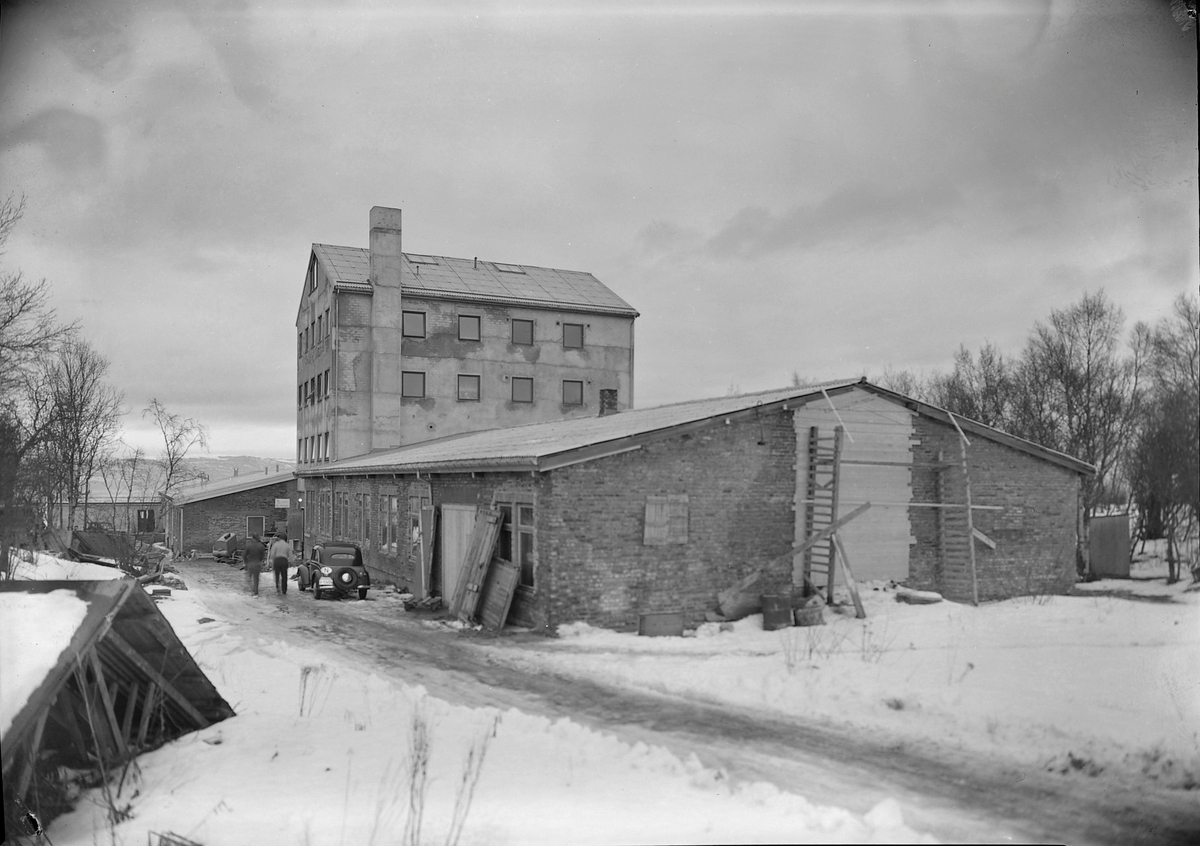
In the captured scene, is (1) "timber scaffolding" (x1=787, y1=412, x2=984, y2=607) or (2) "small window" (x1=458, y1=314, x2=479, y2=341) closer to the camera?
(1) "timber scaffolding" (x1=787, y1=412, x2=984, y2=607)

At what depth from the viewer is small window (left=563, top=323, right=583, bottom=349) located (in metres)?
36.7

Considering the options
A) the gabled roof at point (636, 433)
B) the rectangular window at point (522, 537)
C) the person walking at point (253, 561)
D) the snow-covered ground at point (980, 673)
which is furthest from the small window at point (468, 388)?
the snow-covered ground at point (980, 673)

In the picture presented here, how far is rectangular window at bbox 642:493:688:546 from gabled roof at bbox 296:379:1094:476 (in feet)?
3.59

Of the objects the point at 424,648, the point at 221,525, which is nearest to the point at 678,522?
the point at 424,648

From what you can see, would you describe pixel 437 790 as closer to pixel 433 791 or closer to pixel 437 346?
pixel 433 791

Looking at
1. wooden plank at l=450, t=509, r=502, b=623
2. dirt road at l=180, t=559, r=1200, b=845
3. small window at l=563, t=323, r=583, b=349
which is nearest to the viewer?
dirt road at l=180, t=559, r=1200, b=845

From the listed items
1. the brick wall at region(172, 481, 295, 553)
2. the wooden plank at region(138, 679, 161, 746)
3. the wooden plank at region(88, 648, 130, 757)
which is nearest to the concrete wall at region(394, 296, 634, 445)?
the brick wall at region(172, 481, 295, 553)

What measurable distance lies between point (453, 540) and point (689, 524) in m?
5.77

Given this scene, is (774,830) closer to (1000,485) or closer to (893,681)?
(893,681)

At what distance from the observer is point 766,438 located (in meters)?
→ 15.8

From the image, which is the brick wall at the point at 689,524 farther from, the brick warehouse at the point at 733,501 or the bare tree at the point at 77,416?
the bare tree at the point at 77,416

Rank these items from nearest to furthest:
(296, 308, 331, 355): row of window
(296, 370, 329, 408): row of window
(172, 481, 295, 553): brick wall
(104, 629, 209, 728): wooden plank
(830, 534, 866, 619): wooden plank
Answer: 1. (104, 629, 209, 728): wooden plank
2. (830, 534, 866, 619): wooden plank
3. (296, 308, 331, 355): row of window
4. (296, 370, 329, 408): row of window
5. (172, 481, 295, 553): brick wall

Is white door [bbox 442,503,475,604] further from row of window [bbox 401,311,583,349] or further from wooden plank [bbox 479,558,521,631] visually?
row of window [bbox 401,311,583,349]

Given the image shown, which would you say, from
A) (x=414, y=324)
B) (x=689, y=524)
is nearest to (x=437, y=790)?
(x=689, y=524)
